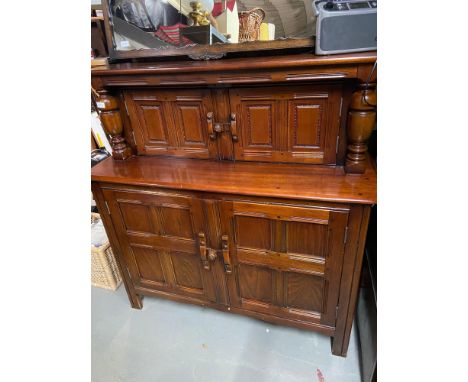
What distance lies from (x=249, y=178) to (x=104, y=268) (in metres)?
1.26

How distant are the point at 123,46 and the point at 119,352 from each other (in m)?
1.53

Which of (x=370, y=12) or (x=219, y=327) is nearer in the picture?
(x=370, y=12)

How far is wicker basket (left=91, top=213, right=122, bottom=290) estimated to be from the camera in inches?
Result: 66.6

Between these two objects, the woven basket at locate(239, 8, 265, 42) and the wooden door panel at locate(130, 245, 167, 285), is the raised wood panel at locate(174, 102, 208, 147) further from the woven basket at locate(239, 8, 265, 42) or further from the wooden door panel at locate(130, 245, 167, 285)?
the wooden door panel at locate(130, 245, 167, 285)

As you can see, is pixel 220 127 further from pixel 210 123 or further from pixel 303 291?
pixel 303 291

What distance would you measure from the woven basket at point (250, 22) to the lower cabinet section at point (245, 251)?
2.09 feet

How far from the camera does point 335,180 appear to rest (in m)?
1.01

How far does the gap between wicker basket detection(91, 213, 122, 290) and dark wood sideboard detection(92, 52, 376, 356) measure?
341 millimetres

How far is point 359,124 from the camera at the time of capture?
93 centimetres

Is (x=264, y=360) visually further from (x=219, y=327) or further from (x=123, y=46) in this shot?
(x=123, y=46)

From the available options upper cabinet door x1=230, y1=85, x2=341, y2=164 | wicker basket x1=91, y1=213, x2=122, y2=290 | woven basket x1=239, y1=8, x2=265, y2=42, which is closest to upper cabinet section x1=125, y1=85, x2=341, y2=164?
upper cabinet door x1=230, y1=85, x2=341, y2=164

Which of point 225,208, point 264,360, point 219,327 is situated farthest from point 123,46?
point 264,360

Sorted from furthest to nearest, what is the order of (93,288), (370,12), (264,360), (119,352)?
(93,288) → (119,352) → (264,360) → (370,12)

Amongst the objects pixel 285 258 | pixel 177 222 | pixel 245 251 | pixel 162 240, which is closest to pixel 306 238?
pixel 285 258
